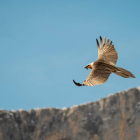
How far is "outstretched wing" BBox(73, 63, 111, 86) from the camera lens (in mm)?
9664

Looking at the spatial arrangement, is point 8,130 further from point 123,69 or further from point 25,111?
point 123,69

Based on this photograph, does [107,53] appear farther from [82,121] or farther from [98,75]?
[82,121]

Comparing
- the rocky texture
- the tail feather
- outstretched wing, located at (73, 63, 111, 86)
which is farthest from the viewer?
the rocky texture

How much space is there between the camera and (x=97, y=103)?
6350cm

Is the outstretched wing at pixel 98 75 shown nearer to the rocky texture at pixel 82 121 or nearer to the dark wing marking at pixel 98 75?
the dark wing marking at pixel 98 75

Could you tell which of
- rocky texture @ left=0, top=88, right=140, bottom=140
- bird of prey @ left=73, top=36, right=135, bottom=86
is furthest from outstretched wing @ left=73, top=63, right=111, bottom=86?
rocky texture @ left=0, top=88, right=140, bottom=140

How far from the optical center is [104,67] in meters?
10.6

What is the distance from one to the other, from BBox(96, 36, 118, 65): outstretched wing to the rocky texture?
49.1 metres

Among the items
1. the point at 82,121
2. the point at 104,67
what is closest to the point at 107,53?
the point at 104,67

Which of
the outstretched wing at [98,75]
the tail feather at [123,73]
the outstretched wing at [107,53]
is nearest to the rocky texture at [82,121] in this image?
the outstretched wing at [107,53]

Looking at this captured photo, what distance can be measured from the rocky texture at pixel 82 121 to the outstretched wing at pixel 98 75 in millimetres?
50679

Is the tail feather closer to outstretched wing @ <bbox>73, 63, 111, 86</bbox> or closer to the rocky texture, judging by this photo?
outstretched wing @ <bbox>73, 63, 111, 86</bbox>

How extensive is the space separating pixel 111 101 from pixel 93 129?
5.98m

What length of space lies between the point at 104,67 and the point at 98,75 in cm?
61
